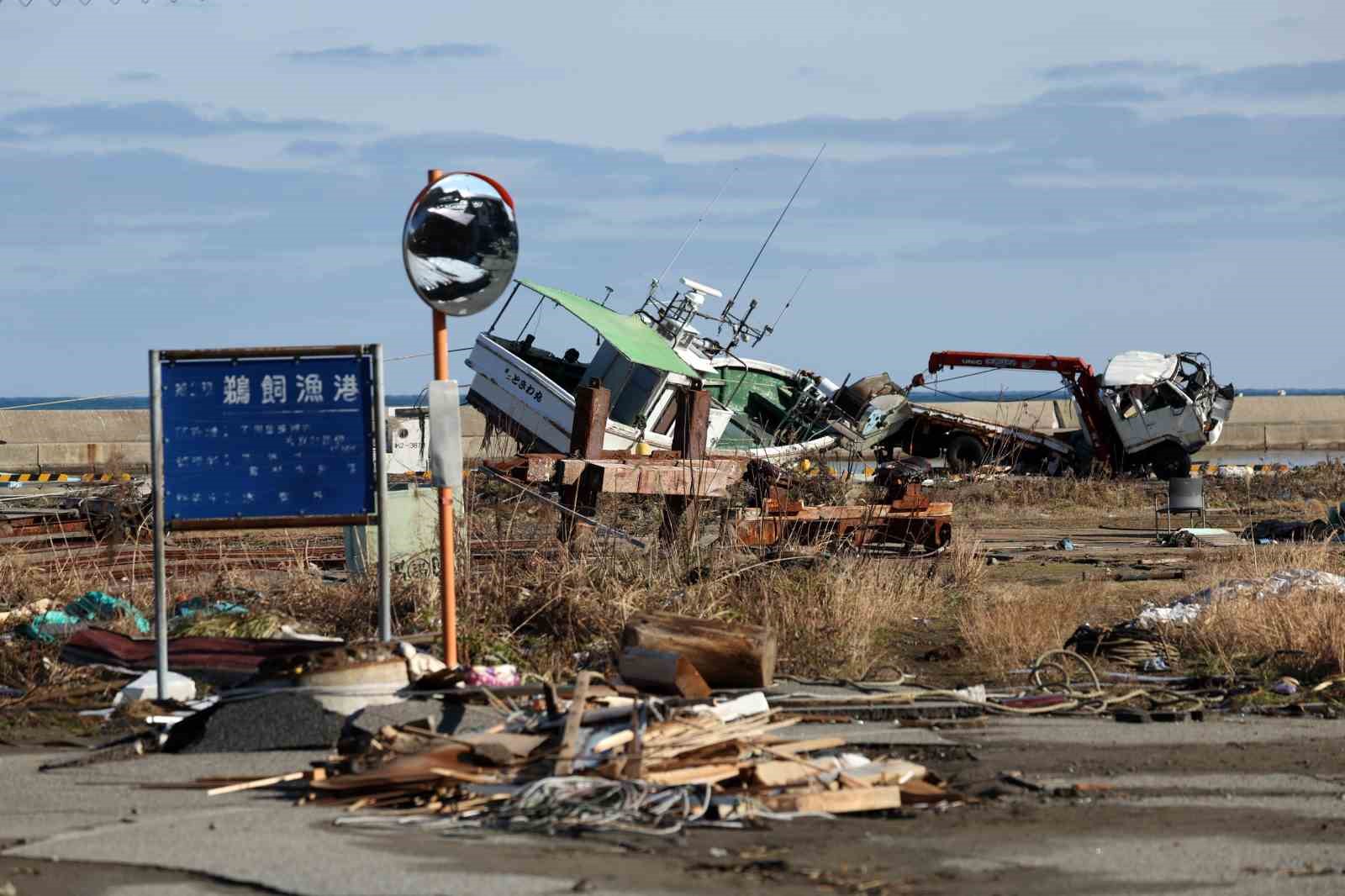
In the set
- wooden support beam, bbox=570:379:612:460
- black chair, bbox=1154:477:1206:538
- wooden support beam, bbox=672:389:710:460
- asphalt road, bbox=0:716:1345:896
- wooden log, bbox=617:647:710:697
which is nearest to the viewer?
asphalt road, bbox=0:716:1345:896

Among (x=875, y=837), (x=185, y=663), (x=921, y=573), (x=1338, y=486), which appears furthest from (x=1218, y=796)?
(x=1338, y=486)

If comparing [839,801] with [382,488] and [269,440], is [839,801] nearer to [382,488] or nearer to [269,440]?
[382,488]

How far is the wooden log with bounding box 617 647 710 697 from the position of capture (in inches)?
337

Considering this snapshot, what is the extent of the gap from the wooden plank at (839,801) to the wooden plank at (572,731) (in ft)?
2.76

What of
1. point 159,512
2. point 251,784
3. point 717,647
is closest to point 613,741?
point 251,784

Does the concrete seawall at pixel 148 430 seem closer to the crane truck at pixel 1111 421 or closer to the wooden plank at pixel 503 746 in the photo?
the crane truck at pixel 1111 421

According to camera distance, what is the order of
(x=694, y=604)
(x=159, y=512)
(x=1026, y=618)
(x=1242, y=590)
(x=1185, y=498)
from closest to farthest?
(x=159, y=512), (x=694, y=604), (x=1026, y=618), (x=1242, y=590), (x=1185, y=498)

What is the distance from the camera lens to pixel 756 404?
109ft

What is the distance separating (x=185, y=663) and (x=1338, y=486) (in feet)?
77.9

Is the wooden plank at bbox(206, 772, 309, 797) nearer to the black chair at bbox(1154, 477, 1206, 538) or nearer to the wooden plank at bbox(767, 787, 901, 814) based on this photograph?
the wooden plank at bbox(767, 787, 901, 814)

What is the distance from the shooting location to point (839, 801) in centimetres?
657

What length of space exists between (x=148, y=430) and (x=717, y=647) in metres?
40.4

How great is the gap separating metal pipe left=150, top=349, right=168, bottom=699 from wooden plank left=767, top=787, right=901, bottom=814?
13.3ft

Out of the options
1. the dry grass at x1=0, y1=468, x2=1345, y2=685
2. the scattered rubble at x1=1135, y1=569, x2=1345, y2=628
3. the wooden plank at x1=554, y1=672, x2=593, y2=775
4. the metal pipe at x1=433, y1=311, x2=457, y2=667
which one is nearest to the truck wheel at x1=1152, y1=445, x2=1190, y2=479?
the dry grass at x1=0, y1=468, x2=1345, y2=685
